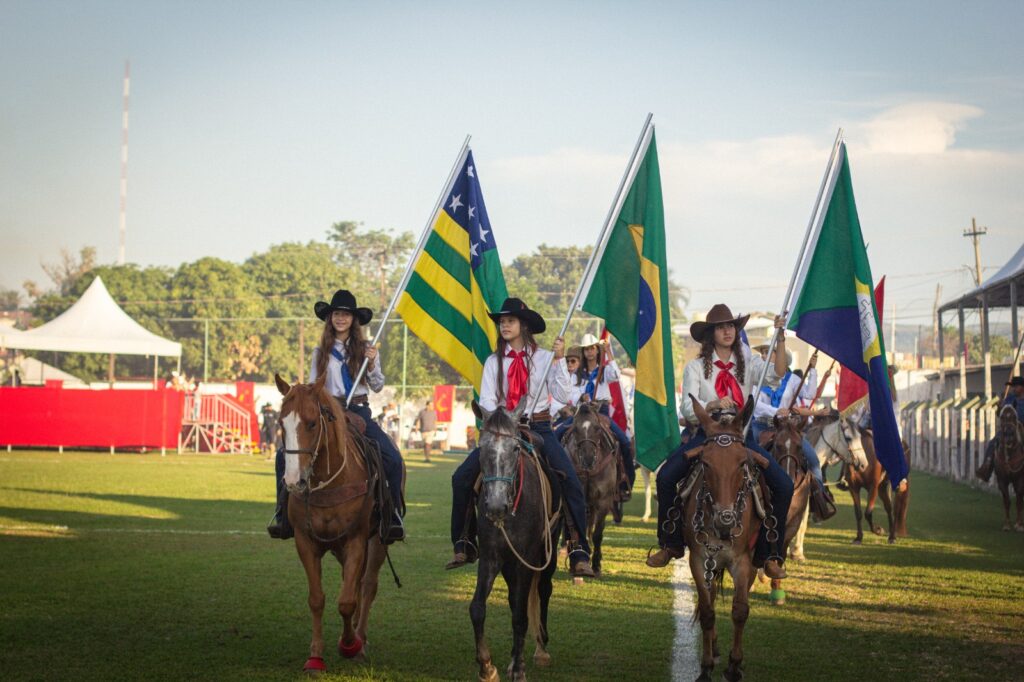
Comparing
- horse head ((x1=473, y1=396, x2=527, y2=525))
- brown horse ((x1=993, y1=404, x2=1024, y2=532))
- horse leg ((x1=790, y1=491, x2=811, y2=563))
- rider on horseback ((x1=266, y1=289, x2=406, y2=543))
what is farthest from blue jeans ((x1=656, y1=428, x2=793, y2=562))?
brown horse ((x1=993, y1=404, x2=1024, y2=532))

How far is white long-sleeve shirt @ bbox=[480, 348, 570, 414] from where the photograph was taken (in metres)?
9.69

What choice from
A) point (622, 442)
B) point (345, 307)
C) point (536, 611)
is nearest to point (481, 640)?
point (536, 611)

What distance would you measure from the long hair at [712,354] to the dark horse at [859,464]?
8.71 m

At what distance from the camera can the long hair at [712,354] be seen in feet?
32.6

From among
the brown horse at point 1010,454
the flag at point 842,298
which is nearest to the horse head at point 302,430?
the flag at point 842,298

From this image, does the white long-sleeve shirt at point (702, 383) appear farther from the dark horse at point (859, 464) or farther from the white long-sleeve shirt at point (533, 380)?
the dark horse at point (859, 464)

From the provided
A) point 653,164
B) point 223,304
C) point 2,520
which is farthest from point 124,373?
point 653,164

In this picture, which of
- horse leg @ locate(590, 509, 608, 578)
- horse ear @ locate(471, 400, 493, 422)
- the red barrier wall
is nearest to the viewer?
horse ear @ locate(471, 400, 493, 422)

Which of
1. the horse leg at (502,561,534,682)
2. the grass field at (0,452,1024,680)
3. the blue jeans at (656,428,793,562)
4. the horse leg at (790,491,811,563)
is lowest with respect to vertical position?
the grass field at (0,452,1024,680)

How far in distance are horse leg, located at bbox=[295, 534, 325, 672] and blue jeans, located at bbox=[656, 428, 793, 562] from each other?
2.79 metres

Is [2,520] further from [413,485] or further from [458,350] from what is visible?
[413,485]

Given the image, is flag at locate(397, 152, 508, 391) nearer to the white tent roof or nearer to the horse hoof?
the horse hoof

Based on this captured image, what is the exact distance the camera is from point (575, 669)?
920 centimetres

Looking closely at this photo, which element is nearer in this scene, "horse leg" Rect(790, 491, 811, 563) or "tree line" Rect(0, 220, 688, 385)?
"horse leg" Rect(790, 491, 811, 563)
